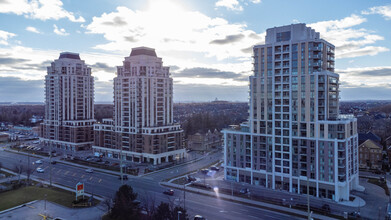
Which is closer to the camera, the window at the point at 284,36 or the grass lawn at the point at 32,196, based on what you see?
the grass lawn at the point at 32,196

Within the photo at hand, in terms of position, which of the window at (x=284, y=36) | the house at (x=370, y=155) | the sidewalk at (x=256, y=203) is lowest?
the sidewalk at (x=256, y=203)

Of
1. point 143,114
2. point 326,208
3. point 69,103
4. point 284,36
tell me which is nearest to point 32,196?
point 143,114

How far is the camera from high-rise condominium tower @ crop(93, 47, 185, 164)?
9006 centimetres

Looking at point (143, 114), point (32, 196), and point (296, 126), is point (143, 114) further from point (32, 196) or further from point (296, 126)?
point (296, 126)

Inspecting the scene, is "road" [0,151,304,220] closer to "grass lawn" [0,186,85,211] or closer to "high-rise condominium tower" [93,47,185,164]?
"grass lawn" [0,186,85,211]

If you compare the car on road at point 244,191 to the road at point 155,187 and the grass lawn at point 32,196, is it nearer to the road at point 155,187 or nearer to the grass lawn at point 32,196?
the road at point 155,187

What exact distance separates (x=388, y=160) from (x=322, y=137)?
44223 millimetres

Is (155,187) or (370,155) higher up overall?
(370,155)

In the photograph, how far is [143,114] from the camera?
90.7m

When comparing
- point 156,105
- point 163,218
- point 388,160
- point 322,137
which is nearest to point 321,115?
point 322,137

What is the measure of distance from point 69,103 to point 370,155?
111 m

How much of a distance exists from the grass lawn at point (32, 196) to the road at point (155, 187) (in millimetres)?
5276

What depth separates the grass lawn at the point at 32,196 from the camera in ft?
175

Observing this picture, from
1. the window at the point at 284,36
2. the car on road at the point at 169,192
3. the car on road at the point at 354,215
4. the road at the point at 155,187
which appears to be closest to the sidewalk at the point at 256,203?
the road at the point at 155,187
